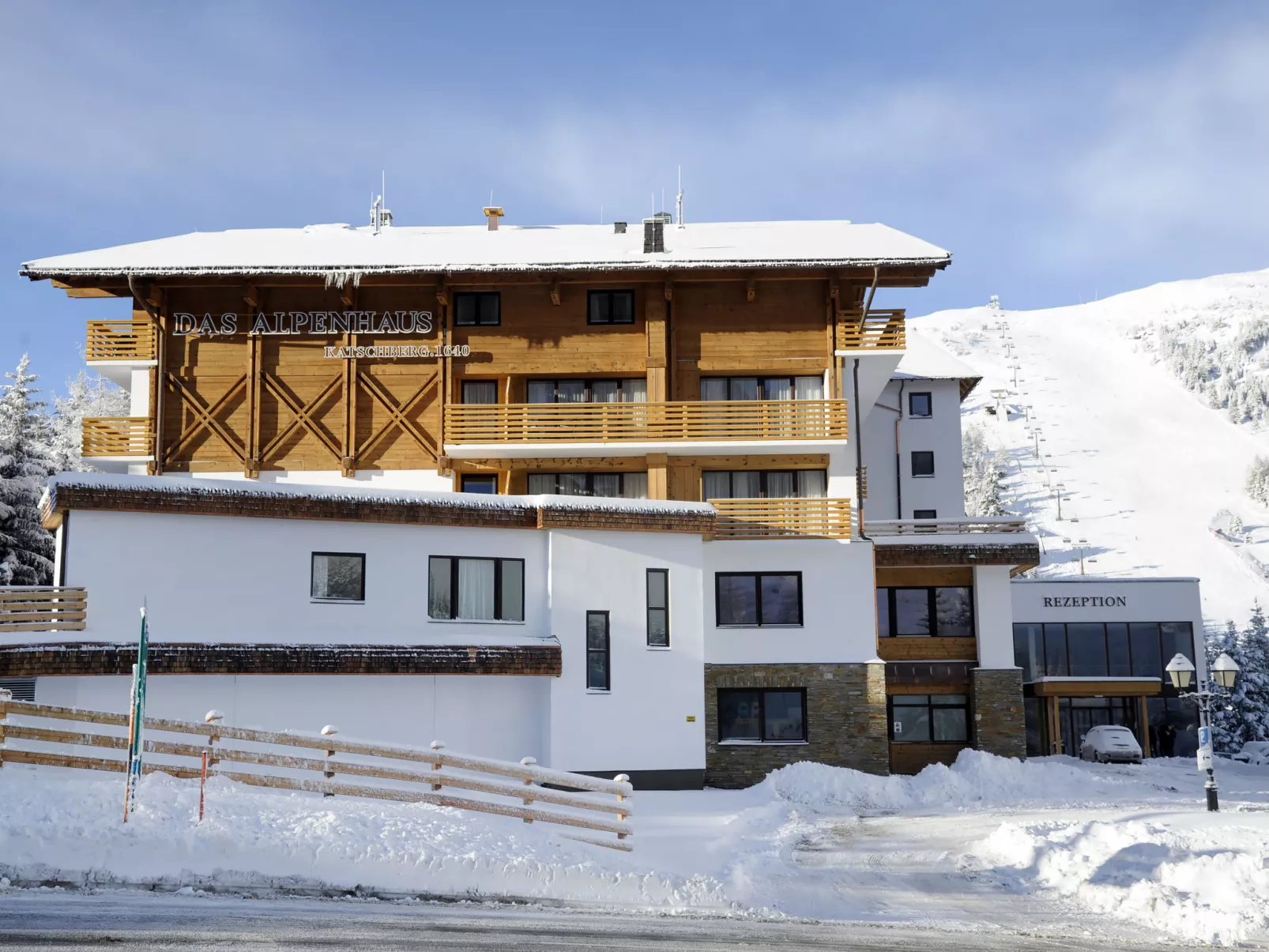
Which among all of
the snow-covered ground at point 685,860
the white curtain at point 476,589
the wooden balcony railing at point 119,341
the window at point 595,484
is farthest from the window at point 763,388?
the snow-covered ground at point 685,860

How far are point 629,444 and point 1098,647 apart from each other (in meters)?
29.8

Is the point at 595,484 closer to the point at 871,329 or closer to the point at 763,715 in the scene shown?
the point at 763,715

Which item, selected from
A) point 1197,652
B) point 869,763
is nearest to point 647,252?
point 869,763

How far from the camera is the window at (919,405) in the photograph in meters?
55.2

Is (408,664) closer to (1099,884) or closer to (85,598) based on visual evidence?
(85,598)

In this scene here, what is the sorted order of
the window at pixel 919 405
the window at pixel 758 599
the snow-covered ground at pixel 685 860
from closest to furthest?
1. the snow-covered ground at pixel 685 860
2. the window at pixel 758 599
3. the window at pixel 919 405

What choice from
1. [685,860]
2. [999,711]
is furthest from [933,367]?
[685,860]

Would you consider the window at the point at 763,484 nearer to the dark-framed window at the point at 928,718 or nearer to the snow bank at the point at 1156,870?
the dark-framed window at the point at 928,718

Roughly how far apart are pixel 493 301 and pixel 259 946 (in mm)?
28268

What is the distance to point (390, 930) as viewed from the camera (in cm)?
1341

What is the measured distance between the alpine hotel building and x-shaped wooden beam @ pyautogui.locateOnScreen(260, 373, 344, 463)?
0.24 ft

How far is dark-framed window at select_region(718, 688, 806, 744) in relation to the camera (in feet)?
112

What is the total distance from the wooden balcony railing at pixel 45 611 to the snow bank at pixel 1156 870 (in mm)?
17017

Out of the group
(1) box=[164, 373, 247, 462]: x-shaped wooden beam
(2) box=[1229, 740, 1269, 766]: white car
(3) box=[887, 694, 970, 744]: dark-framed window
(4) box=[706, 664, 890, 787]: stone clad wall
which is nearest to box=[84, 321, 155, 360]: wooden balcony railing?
(1) box=[164, 373, 247, 462]: x-shaped wooden beam
